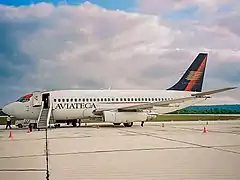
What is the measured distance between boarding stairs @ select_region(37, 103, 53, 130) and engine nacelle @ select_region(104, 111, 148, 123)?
4.46 metres

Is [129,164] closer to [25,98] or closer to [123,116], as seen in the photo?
[123,116]

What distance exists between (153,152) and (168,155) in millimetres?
829

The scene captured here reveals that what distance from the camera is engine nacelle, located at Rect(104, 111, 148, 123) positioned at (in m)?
27.2

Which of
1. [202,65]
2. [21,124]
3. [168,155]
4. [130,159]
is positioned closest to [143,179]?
[130,159]

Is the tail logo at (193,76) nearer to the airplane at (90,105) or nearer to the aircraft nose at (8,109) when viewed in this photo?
the airplane at (90,105)

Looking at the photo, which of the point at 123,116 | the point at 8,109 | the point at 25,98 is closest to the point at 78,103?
the point at 123,116

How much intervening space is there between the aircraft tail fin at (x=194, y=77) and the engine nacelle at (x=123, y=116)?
6.75 meters

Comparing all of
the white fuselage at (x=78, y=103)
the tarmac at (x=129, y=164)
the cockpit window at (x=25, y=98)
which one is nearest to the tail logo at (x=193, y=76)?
the white fuselage at (x=78, y=103)

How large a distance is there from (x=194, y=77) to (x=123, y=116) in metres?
9.89

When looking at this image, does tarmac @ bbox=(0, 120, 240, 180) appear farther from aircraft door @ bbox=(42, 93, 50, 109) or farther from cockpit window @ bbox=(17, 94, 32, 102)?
cockpit window @ bbox=(17, 94, 32, 102)

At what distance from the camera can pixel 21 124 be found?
3122 cm

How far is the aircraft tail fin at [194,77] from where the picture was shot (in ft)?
110

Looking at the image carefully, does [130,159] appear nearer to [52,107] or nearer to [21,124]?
[52,107]

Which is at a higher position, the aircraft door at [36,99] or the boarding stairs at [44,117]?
the aircraft door at [36,99]
